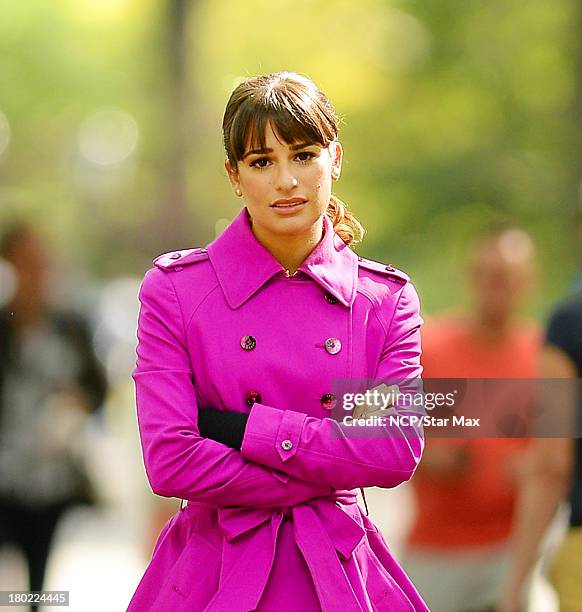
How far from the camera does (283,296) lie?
230 centimetres

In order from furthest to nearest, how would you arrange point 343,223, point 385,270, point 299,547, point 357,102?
point 357,102
point 343,223
point 385,270
point 299,547

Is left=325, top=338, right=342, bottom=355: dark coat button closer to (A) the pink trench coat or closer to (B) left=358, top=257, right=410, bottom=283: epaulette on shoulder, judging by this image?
(A) the pink trench coat

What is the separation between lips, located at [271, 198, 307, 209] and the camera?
2.24 meters

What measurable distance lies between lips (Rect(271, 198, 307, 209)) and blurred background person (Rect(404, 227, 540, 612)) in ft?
5.60

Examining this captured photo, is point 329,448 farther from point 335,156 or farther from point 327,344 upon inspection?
point 335,156

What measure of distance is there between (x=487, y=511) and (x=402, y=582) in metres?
1.74

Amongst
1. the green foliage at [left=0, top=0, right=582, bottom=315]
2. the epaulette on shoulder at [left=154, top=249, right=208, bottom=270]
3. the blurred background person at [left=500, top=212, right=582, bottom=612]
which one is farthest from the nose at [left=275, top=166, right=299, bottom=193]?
the green foliage at [left=0, top=0, right=582, bottom=315]

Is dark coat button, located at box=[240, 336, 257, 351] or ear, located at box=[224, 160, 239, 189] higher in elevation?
ear, located at box=[224, 160, 239, 189]

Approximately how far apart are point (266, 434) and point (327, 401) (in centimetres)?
13

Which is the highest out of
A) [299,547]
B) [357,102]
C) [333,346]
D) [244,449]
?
[357,102]

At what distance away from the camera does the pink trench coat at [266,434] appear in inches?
85.0

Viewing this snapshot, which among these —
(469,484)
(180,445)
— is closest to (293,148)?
(180,445)

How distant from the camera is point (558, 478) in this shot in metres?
3.38

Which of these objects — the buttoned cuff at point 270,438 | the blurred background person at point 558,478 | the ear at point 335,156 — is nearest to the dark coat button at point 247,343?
the buttoned cuff at point 270,438
